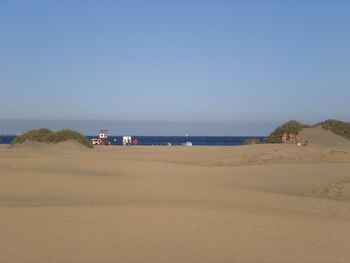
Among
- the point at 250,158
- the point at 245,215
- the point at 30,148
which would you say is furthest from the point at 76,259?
the point at 30,148

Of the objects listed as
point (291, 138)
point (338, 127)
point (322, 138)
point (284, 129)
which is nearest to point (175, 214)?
point (322, 138)

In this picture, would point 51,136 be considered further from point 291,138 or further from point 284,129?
point 284,129

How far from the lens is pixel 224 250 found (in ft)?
24.7

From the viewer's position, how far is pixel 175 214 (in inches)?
401

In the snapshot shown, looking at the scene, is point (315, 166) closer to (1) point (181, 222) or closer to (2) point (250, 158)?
(2) point (250, 158)

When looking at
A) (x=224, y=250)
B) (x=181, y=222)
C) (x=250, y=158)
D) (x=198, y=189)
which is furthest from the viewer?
(x=250, y=158)

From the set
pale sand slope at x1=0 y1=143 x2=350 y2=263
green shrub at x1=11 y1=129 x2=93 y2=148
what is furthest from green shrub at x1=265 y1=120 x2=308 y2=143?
pale sand slope at x1=0 y1=143 x2=350 y2=263

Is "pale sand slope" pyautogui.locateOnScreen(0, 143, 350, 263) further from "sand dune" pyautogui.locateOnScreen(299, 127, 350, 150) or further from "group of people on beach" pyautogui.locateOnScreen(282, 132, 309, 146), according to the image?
"sand dune" pyautogui.locateOnScreen(299, 127, 350, 150)

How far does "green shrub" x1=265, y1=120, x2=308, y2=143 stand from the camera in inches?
1586

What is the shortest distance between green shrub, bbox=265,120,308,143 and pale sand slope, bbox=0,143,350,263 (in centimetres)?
2142

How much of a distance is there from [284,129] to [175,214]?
3198cm

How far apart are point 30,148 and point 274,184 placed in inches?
782

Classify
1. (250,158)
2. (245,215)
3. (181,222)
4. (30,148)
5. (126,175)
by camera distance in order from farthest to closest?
(30,148)
(250,158)
(126,175)
(245,215)
(181,222)

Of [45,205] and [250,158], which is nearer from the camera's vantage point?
[45,205]
